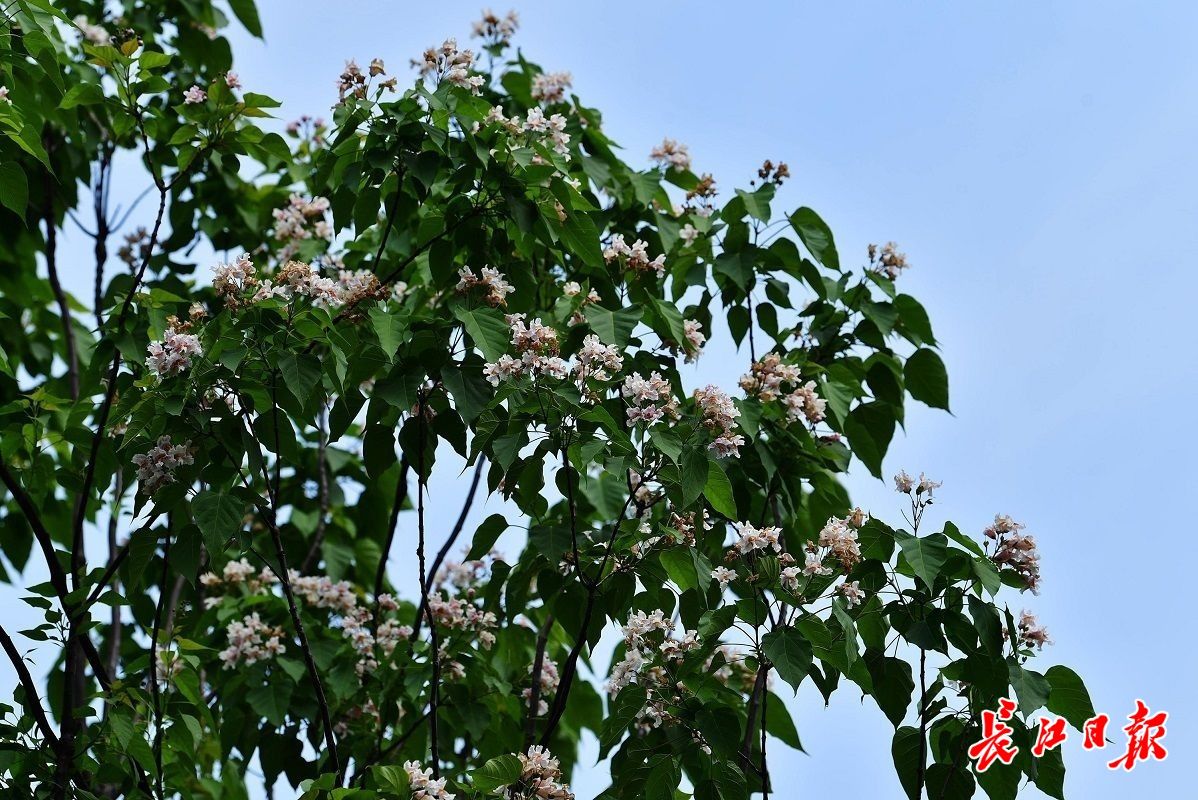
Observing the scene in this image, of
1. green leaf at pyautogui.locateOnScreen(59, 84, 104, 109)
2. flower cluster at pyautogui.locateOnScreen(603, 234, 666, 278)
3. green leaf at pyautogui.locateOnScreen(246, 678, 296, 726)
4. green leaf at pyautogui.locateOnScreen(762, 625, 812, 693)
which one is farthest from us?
green leaf at pyautogui.locateOnScreen(246, 678, 296, 726)

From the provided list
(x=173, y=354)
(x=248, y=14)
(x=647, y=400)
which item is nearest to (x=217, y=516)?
(x=173, y=354)

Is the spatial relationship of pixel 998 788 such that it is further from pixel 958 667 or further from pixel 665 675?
pixel 665 675

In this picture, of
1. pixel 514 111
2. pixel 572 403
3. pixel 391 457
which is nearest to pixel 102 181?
pixel 514 111

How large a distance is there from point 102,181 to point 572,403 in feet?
11.0

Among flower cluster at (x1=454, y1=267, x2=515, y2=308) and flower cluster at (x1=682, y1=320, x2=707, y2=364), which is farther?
flower cluster at (x1=682, y1=320, x2=707, y2=364)

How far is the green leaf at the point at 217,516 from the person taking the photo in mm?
3139

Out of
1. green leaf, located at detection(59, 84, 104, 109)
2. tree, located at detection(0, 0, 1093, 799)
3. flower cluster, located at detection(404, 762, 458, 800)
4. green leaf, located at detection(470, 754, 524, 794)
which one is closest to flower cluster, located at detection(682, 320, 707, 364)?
tree, located at detection(0, 0, 1093, 799)

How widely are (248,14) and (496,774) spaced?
385 centimetres

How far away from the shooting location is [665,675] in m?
3.29

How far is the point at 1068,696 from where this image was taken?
3.16m

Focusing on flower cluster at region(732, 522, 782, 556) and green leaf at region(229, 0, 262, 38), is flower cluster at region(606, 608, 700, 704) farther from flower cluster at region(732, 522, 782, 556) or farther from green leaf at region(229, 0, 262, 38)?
green leaf at region(229, 0, 262, 38)

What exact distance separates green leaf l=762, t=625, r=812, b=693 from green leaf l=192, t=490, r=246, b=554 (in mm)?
→ 1272

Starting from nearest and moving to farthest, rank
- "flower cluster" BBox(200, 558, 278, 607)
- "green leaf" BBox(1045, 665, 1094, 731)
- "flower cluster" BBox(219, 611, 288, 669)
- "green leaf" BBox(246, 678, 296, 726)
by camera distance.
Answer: "green leaf" BBox(1045, 665, 1094, 731) → "green leaf" BBox(246, 678, 296, 726) → "flower cluster" BBox(219, 611, 288, 669) → "flower cluster" BBox(200, 558, 278, 607)

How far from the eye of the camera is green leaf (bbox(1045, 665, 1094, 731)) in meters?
3.15
